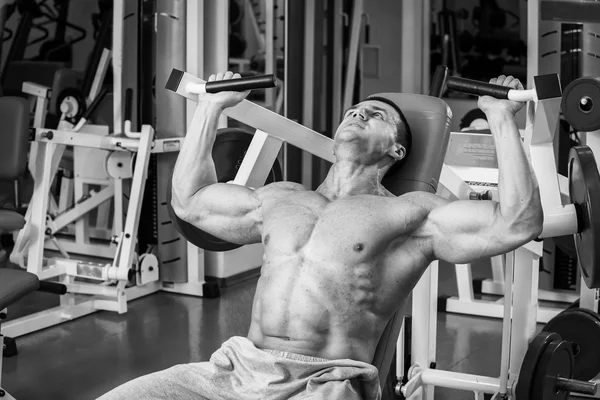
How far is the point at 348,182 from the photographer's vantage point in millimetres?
2309

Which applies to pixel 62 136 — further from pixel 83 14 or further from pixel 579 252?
pixel 83 14

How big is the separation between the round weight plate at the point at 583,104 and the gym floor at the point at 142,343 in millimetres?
1226

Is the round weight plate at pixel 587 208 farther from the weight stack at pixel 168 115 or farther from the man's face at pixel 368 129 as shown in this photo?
the weight stack at pixel 168 115

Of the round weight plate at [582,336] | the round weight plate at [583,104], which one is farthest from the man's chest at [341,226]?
the round weight plate at [582,336]

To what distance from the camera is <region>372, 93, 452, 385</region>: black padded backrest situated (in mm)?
2496

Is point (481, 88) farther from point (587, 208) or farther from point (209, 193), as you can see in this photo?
point (209, 193)

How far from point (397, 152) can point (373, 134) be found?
10 cm

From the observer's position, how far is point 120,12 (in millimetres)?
4375

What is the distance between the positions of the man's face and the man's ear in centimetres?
1

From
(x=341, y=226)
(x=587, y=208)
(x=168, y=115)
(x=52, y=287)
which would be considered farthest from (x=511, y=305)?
(x=168, y=115)

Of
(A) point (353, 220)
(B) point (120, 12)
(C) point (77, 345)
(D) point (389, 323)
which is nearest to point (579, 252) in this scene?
→ (D) point (389, 323)


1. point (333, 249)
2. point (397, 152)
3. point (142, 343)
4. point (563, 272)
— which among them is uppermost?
point (397, 152)

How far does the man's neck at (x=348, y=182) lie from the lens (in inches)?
90.7

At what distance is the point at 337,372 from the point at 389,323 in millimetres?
374
